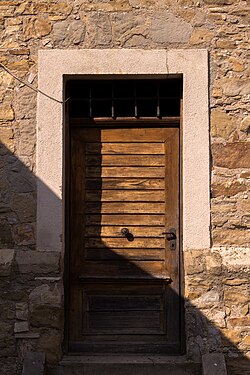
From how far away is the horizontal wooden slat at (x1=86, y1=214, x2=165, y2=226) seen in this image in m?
5.61

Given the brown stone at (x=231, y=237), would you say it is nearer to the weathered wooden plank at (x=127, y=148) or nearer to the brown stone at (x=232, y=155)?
the brown stone at (x=232, y=155)

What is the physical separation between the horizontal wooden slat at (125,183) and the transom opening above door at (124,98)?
0.52 meters

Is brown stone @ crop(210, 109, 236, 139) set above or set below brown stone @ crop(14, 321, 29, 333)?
above

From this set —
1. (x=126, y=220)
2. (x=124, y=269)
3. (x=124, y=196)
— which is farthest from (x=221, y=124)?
(x=124, y=269)

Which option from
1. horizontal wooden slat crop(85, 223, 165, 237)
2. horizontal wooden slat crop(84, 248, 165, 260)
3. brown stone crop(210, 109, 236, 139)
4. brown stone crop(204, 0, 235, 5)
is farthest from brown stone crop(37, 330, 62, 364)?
brown stone crop(204, 0, 235, 5)

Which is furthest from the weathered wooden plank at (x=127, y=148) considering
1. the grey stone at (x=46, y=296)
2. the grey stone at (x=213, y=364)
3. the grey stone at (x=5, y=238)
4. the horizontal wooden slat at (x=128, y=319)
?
the grey stone at (x=213, y=364)

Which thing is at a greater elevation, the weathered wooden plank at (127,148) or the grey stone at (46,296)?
the weathered wooden plank at (127,148)

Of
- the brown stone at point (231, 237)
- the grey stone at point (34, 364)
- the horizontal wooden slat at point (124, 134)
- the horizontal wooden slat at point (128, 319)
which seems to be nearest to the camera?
the grey stone at point (34, 364)

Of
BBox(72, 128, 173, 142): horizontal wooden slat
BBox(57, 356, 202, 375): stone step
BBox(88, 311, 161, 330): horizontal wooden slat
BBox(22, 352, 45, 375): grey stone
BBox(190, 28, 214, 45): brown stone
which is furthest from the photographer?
BBox(72, 128, 173, 142): horizontal wooden slat

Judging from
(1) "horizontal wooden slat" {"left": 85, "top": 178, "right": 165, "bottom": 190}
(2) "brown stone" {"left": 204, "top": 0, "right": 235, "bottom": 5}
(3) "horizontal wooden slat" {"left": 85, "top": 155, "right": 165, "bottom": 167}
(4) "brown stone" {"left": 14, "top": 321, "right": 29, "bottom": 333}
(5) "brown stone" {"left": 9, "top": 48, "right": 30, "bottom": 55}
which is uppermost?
(2) "brown stone" {"left": 204, "top": 0, "right": 235, "bottom": 5}

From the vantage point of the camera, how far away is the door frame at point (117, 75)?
5.36 metres

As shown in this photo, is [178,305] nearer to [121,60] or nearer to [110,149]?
[110,149]

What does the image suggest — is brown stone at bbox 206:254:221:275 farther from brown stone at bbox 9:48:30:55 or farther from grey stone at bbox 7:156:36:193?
brown stone at bbox 9:48:30:55

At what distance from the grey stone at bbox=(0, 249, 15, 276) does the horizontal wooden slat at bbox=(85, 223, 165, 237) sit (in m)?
0.65
